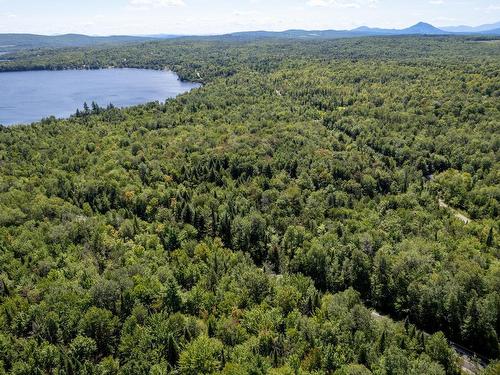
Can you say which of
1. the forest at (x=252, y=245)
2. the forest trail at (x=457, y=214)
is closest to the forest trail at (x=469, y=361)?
the forest at (x=252, y=245)

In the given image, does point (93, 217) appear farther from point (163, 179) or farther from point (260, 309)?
point (260, 309)

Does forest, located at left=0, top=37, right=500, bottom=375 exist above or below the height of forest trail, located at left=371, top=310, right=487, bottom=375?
above

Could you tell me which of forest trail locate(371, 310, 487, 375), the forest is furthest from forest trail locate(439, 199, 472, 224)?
forest trail locate(371, 310, 487, 375)

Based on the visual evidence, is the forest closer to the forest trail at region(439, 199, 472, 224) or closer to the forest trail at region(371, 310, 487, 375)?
the forest trail at region(371, 310, 487, 375)

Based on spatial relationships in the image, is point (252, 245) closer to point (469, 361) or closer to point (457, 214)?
point (469, 361)

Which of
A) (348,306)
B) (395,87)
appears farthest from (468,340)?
Result: (395,87)

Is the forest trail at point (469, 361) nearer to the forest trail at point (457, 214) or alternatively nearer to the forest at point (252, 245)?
the forest at point (252, 245)

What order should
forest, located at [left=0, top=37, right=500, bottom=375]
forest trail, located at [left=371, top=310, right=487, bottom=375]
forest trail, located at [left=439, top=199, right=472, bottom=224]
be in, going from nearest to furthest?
forest, located at [left=0, top=37, right=500, bottom=375], forest trail, located at [left=371, top=310, right=487, bottom=375], forest trail, located at [left=439, top=199, right=472, bottom=224]

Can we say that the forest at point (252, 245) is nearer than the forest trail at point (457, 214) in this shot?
Yes

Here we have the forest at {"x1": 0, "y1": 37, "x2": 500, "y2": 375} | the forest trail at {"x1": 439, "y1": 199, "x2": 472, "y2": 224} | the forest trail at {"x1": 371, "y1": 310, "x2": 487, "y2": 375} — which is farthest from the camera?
the forest trail at {"x1": 439, "y1": 199, "x2": 472, "y2": 224}
